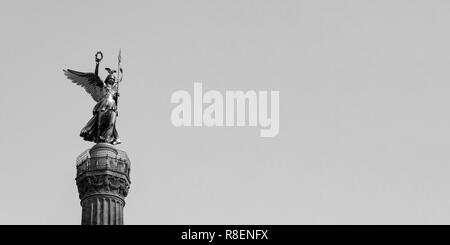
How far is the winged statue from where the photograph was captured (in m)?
42.5

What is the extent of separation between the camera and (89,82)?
44.2m

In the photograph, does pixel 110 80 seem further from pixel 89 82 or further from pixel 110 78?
pixel 89 82

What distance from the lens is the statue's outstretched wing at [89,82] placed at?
43.8 m

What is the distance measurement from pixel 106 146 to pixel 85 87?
3.99 meters

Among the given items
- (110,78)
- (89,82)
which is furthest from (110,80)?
(89,82)

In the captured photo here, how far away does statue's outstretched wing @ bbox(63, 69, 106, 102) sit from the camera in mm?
43844

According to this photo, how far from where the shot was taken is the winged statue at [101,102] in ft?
139

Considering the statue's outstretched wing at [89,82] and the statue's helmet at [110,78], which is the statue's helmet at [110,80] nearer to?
the statue's helmet at [110,78]

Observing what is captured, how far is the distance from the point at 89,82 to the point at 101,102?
65.2 inches

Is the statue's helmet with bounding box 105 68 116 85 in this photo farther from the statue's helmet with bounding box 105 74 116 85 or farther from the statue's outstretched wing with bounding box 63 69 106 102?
the statue's outstretched wing with bounding box 63 69 106 102
